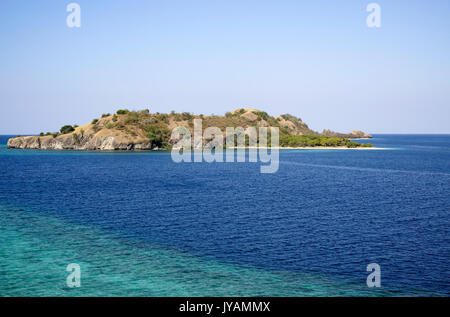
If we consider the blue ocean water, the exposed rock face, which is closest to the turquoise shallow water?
the blue ocean water

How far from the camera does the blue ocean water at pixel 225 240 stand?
26.8 metres

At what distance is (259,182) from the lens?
79.1 metres

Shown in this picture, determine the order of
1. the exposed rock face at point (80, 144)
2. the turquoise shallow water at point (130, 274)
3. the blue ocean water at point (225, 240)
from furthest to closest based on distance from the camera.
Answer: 1. the exposed rock face at point (80, 144)
2. the blue ocean water at point (225, 240)
3. the turquoise shallow water at point (130, 274)

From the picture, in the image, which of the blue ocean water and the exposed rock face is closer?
the blue ocean water

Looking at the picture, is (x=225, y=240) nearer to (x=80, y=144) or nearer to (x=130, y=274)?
(x=130, y=274)

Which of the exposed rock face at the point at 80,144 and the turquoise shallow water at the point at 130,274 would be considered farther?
the exposed rock face at the point at 80,144

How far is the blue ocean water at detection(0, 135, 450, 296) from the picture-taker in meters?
26.8

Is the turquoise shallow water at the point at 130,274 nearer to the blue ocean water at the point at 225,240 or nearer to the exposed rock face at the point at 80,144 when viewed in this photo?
the blue ocean water at the point at 225,240

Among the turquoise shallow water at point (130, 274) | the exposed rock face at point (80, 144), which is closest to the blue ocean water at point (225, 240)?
the turquoise shallow water at point (130, 274)

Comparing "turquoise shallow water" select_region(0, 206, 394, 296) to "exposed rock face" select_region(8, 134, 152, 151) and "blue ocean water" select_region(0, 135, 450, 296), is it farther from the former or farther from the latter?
"exposed rock face" select_region(8, 134, 152, 151)
